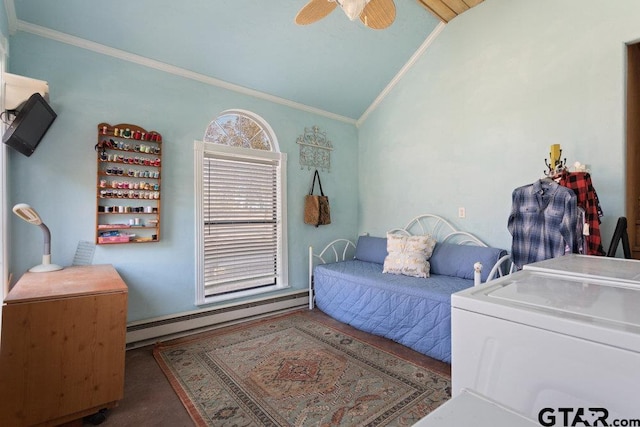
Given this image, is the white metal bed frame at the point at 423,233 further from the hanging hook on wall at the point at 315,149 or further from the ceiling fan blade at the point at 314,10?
the ceiling fan blade at the point at 314,10

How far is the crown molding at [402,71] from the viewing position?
333 cm

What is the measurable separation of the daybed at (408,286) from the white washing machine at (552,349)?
153 cm

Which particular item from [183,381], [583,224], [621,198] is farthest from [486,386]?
[621,198]

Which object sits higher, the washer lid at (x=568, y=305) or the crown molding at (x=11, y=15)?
the crown molding at (x=11, y=15)

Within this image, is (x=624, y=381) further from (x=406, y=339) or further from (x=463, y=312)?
(x=406, y=339)

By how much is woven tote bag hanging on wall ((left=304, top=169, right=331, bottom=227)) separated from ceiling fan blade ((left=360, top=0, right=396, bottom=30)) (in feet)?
6.56

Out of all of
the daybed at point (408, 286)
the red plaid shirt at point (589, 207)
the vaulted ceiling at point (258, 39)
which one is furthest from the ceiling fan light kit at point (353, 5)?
the daybed at point (408, 286)

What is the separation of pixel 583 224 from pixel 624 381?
1.84 meters

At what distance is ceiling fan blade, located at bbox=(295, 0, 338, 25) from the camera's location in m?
1.85

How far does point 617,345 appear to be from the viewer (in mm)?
626

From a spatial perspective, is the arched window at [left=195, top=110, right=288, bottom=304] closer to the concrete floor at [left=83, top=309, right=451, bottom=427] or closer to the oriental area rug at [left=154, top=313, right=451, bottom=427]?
the oriental area rug at [left=154, top=313, right=451, bottom=427]

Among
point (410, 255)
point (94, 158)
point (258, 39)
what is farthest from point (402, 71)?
point (94, 158)

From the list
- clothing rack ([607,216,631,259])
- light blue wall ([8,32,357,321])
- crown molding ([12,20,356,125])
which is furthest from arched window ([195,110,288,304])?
clothing rack ([607,216,631,259])

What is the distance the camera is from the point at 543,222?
2168mm
